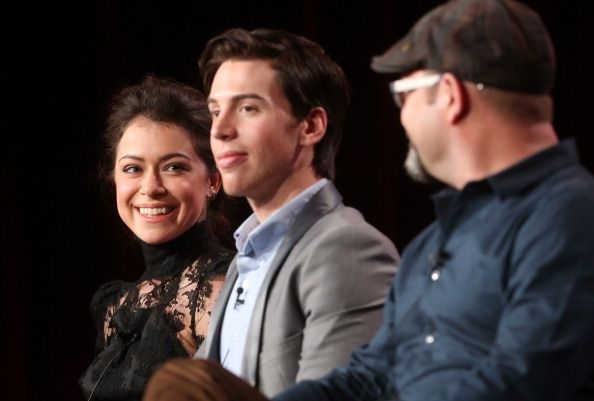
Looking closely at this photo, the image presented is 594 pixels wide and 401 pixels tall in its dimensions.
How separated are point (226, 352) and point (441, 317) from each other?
Result: 70 centimetres

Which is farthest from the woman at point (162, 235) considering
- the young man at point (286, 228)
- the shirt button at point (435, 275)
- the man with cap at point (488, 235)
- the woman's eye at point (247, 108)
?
the shirt button at point (435, 275)

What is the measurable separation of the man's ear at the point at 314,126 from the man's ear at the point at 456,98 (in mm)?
624

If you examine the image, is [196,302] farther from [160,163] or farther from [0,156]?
[0,156]

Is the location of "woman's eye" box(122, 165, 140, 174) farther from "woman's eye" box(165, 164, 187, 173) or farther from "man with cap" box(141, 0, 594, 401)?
"man with cap" box(141, 0, 594, 401)

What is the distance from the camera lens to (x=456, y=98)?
1.51m

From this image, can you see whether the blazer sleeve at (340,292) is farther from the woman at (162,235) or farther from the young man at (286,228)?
the woman at (162,235)

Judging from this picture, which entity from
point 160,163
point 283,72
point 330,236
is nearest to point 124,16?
point 160,163

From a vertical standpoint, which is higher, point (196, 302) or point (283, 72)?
point (283, 72)

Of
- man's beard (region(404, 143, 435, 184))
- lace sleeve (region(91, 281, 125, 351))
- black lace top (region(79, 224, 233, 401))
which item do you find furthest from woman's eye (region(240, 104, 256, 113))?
lace sleeve (region(91, 281, 125, 351))

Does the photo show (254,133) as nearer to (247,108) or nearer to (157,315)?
(247,108)

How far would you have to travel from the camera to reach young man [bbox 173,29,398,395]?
1896 millimetres

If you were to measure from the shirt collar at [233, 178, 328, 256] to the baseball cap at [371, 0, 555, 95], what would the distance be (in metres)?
0.56

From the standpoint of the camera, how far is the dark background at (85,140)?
3.42 metres

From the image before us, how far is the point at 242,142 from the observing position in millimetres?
2061
